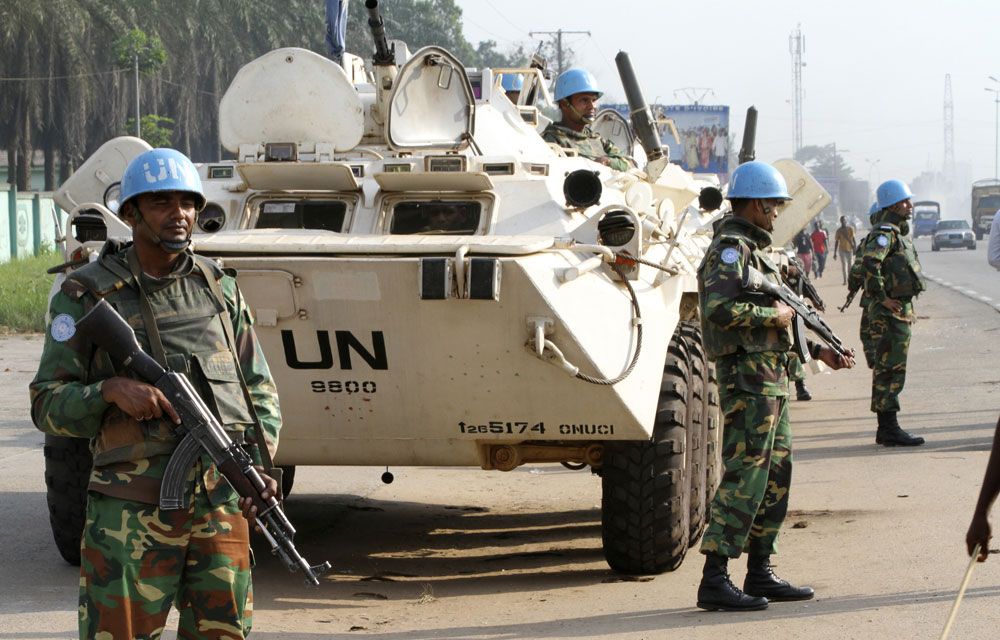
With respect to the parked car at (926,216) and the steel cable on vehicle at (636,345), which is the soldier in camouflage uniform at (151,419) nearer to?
the steel cable on vehicle at (636,345)

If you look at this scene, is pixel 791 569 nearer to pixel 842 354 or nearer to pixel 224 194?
pixel 842 354

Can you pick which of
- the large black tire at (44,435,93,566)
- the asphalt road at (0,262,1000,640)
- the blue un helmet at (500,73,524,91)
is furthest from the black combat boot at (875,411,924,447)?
the large black tire at (44,435,93,566)

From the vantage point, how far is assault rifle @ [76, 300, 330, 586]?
399 centimetres

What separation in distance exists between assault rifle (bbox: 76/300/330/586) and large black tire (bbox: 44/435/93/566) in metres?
3.31

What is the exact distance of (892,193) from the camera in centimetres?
1104

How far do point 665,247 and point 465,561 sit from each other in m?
1.90

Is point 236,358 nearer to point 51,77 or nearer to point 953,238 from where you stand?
point 51,77

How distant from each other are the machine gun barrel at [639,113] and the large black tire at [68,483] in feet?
12.9

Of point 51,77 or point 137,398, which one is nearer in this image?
point 137,398

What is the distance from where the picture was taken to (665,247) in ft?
26.9

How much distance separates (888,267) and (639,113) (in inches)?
92.7

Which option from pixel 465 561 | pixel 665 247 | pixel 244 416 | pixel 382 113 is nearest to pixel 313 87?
pixel 382 113

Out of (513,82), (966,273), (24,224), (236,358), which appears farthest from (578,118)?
(966,273)

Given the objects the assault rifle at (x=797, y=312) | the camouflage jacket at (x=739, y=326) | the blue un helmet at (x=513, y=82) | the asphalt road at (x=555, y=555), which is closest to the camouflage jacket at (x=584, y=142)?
the blue un helmet at (x=513, y=82)
